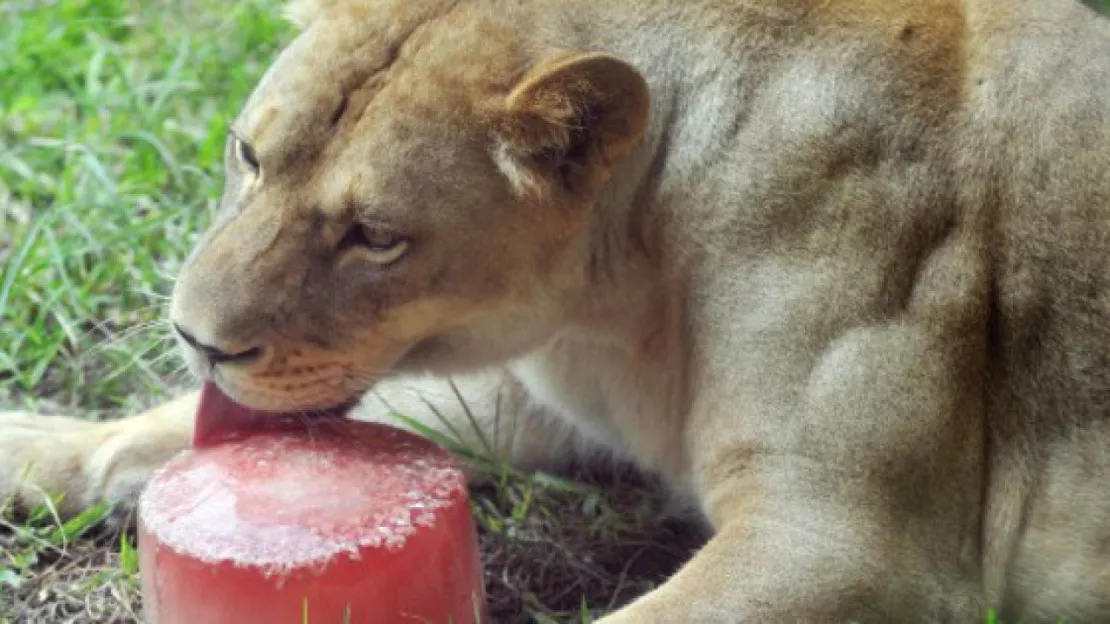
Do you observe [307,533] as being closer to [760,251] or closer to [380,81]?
[380,81]

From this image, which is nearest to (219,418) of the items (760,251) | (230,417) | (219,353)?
(230,417)

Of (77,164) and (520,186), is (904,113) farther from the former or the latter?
(77,164)

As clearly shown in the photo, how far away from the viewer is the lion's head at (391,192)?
291 centimetres

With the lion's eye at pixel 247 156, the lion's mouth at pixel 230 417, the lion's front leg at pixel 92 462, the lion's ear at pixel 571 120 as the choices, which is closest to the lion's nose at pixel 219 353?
the lion's mouth at pixel 230 417

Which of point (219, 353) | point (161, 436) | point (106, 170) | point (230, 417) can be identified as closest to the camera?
point (219, 353)

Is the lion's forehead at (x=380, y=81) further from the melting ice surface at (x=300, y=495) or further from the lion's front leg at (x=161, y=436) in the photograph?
the lion's front leg at (x=161, y=436)

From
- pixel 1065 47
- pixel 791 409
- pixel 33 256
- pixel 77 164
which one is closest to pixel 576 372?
pixel 791 409

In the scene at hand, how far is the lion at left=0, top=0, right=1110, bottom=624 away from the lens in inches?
115

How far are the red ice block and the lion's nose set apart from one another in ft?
0.56

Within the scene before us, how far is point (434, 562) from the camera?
2939mm

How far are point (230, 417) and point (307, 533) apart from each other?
0.40 metres

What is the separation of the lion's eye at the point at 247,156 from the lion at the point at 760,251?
0.01 meters

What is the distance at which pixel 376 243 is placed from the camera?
2928 millimetres

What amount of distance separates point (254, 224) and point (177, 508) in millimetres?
448
